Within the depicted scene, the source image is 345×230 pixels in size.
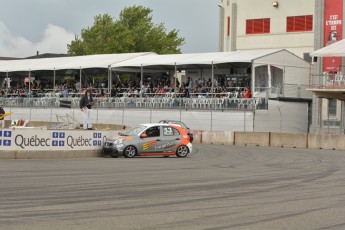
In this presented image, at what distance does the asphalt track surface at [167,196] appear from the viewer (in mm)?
11359

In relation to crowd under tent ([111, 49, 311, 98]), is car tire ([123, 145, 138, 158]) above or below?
below

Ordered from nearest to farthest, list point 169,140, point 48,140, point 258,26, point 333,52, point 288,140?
1. point 48,140
2. point 169,140
3. point 288,140
4. point 333,52
5. point 258,26

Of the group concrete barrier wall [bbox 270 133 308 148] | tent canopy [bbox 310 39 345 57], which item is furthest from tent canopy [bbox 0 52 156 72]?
concrete barrier wall [bbox 270 133 308 148]

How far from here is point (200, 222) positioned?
37.1 ft

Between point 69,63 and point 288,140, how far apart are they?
24.2 m

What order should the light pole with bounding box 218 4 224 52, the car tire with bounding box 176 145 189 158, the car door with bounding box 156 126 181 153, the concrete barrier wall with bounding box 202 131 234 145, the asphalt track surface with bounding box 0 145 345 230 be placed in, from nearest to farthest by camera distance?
1. the asphalt track surface with bounding box 0 145 345 230
2. the car door with bounding box 156 126 181 153
3. the car tire with bounding box 176 145 189 158
4. the concrete barrier wall with bounding box 202 131 234 145
5. the light pole with bounding box 218 4 224 52

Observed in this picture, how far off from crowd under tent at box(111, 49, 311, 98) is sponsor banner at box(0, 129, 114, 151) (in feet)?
62.8

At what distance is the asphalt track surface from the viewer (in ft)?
37.3

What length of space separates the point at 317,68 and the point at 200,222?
45396 mm

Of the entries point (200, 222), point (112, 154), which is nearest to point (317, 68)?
point (112, 154)

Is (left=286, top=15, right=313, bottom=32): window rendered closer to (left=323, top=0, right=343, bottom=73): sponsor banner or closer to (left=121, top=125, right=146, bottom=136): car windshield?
(left=323, top=0, right=343, bottom=73): sponsor banner

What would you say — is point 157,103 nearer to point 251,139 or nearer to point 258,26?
point 251,139

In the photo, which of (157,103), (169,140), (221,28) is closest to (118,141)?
(169,140)

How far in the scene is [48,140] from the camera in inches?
1048
